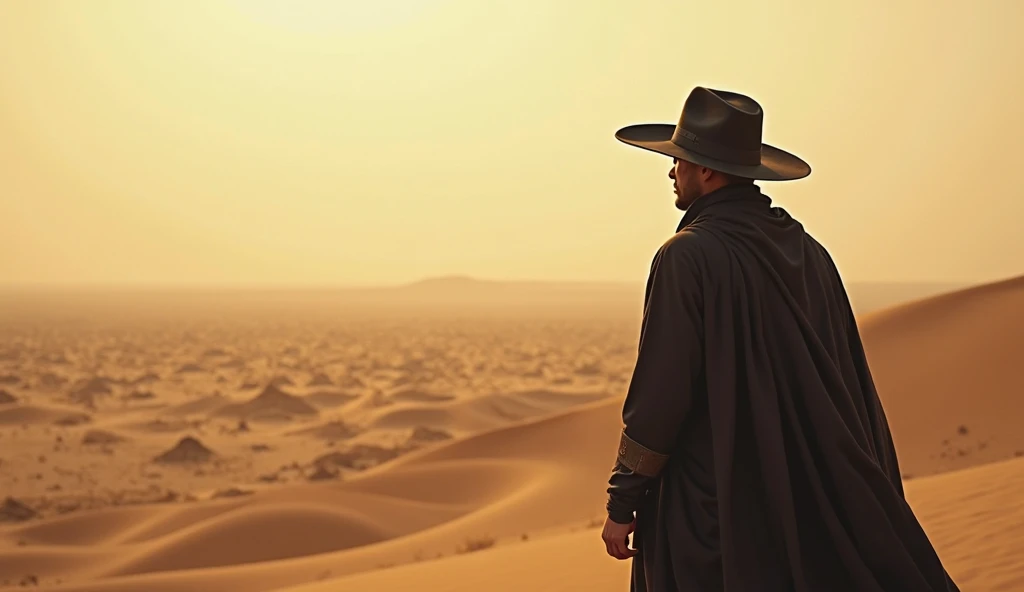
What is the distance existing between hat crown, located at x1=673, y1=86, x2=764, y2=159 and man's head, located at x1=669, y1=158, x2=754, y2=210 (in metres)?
0.07

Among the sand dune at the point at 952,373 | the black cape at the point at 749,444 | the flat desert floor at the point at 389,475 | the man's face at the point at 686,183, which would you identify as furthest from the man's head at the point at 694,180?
the sand dune at the point at 952,373

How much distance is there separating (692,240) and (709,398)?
1.64ft

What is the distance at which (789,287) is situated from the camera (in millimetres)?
3236

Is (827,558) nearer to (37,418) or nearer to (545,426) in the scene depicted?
(545,426)

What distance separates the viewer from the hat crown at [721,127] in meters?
3.27

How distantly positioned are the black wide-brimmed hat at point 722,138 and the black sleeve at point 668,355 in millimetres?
302

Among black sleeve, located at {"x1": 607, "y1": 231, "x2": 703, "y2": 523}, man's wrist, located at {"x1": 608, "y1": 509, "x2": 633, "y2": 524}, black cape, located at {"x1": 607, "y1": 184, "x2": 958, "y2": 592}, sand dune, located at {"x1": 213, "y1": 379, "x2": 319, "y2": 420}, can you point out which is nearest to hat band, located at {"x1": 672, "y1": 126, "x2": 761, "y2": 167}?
black cape, located at {"x1": 607, "y1": 184, "x2": 958, "y2": 592}

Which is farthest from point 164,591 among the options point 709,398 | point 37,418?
point 37,418

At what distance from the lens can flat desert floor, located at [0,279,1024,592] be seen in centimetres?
755

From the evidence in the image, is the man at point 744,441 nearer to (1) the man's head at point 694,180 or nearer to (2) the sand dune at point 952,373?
(1) the man's head at point 694,180

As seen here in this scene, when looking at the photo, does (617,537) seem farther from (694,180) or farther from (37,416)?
(37,416)

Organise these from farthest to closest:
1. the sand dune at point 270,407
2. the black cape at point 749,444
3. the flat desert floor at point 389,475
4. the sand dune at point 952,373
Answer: the sand dune at point 270,407 → the sand dune at point 952,373 → the flat desert floor at point 389,475 → the black cape at point 749,444

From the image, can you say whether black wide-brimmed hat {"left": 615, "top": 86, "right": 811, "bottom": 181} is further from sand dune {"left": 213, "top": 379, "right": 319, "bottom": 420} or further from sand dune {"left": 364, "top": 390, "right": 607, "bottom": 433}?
sand dune {"left": 213, "top": 379, "right": 319, "bottom": 420}

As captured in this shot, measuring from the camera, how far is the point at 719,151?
3283 millimetres
